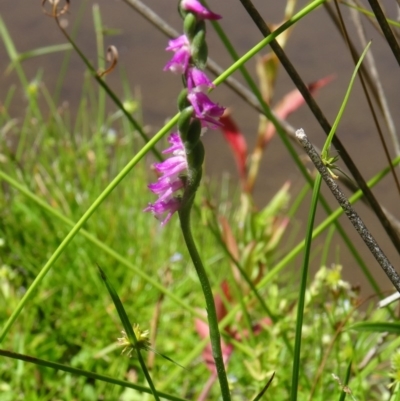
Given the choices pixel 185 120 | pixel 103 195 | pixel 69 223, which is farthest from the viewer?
pixel 69 223

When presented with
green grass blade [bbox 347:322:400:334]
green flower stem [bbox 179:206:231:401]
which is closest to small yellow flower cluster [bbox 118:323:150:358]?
green flower stem [bbox 179:206:231:401]

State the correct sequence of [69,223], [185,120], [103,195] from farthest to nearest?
[69,223], [103,195], [185,120]

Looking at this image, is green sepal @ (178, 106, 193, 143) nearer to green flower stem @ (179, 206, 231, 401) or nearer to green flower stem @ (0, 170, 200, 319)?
green flower stem @ (179, 206, 231, 401)

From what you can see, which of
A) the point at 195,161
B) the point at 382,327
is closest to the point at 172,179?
the point at 195,161

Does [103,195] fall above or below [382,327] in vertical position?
above

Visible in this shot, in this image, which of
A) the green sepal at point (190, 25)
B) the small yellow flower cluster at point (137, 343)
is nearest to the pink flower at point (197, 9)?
the green sepal at point (190, 25)

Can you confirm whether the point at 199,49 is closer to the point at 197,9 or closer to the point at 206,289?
the point at 197,9
